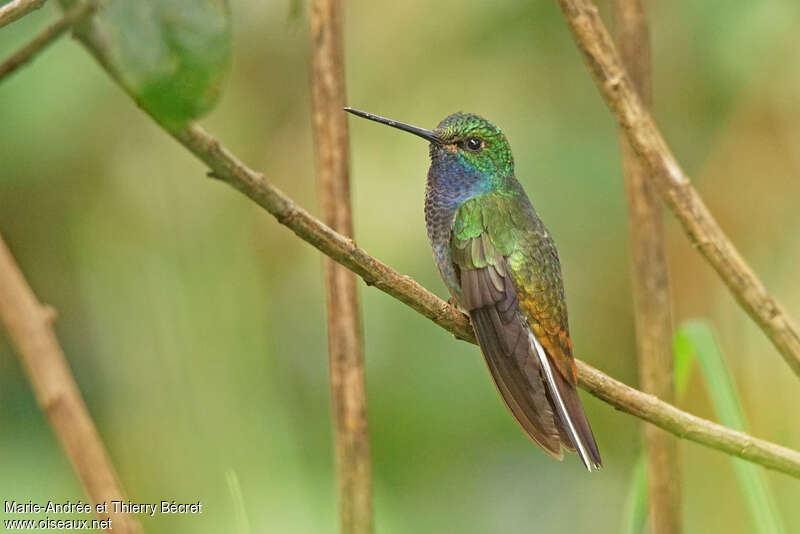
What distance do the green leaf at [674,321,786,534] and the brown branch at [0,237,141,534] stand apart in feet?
3.92

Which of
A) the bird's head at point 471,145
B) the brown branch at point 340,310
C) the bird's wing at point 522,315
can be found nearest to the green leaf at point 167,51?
the brown branch at point 340,310

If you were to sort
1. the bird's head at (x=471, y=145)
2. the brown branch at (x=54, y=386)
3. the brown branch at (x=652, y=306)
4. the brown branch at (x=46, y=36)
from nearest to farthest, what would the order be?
the brown branch at (x=46, y=36), the brown branch at (x=54, y=386), the brown branch at (x=652, y=306), the bird's head at (x=471, y=145)

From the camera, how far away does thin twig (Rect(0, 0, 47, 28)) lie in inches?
32.8

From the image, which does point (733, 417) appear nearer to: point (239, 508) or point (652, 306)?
point (652, 306)

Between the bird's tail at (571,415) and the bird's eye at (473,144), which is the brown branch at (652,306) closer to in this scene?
the bird's tail at (571,415)

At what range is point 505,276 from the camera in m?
2.17

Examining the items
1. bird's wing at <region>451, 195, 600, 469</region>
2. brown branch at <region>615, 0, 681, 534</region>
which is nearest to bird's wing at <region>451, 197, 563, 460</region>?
bird's wing at <region>451, 195, 600, 469</region>

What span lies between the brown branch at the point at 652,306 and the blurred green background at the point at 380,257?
970mm

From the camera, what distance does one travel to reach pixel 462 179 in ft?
7.76

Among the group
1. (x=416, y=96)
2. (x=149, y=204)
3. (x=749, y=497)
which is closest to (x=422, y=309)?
(x=749, y=497)

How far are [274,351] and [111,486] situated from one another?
220 cm

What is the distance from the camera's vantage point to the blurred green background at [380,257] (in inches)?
117

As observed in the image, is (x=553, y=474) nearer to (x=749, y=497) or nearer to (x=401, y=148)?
(x=401, y=148)

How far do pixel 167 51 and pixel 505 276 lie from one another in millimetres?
1559
